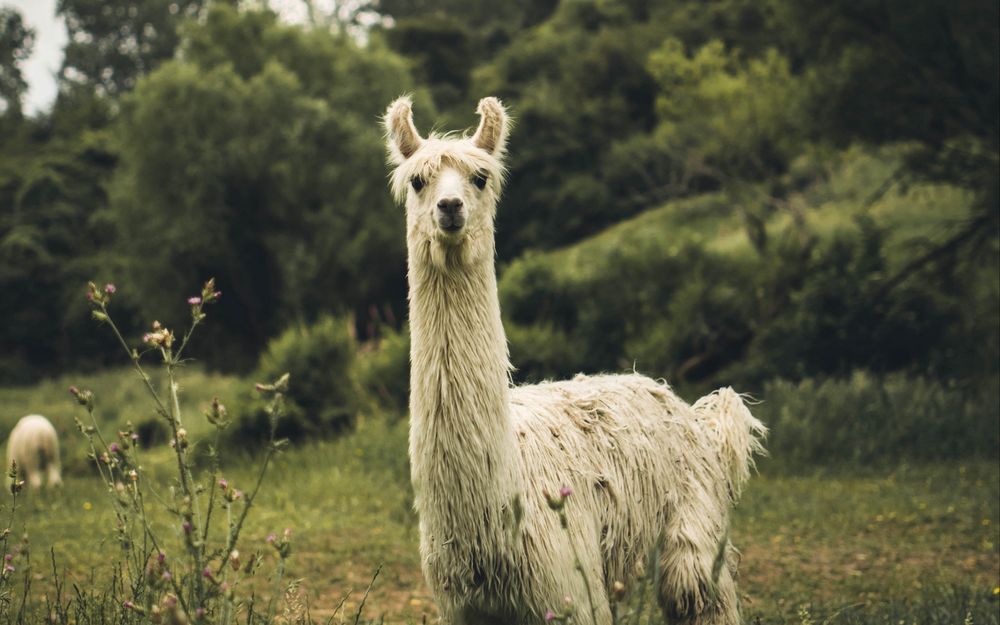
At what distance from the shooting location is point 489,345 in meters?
3.90

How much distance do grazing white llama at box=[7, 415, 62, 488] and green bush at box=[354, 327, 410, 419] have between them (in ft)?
14.3

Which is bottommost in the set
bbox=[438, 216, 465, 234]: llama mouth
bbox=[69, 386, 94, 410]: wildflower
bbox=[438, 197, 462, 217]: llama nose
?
bbox=[69, 386, 94, 410]: wildflower

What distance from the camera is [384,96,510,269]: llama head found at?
376cm

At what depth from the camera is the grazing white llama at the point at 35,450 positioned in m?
11.9

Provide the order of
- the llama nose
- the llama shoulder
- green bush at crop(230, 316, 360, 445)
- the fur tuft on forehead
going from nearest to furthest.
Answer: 1. the llama nose
2. the fur tuft on forehead
3. the llama shoulder
4. green bush at crop(230, 316, 360, 445)

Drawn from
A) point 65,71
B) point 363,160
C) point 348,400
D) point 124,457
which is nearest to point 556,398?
point 124,457

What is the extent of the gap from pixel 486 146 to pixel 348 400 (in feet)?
34.9

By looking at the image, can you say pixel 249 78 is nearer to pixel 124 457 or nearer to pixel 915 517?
pixel 915 517

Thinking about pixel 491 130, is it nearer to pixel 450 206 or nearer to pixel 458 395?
pixel 450 206

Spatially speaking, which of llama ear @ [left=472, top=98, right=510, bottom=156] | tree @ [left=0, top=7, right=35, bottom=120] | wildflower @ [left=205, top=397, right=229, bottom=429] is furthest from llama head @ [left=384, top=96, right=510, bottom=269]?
tree @ [left=0, top=7, right=35, bottom=120]

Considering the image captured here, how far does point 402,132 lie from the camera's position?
13.8 feet

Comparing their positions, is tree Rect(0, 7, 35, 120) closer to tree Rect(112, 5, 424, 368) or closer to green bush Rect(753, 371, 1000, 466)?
tree Rect(112, 5, 424, 368)

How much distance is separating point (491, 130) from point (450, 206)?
2.13ft

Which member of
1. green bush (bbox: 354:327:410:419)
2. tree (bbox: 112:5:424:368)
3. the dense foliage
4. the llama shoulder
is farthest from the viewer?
tree (bbox: 112:5:424:368)
